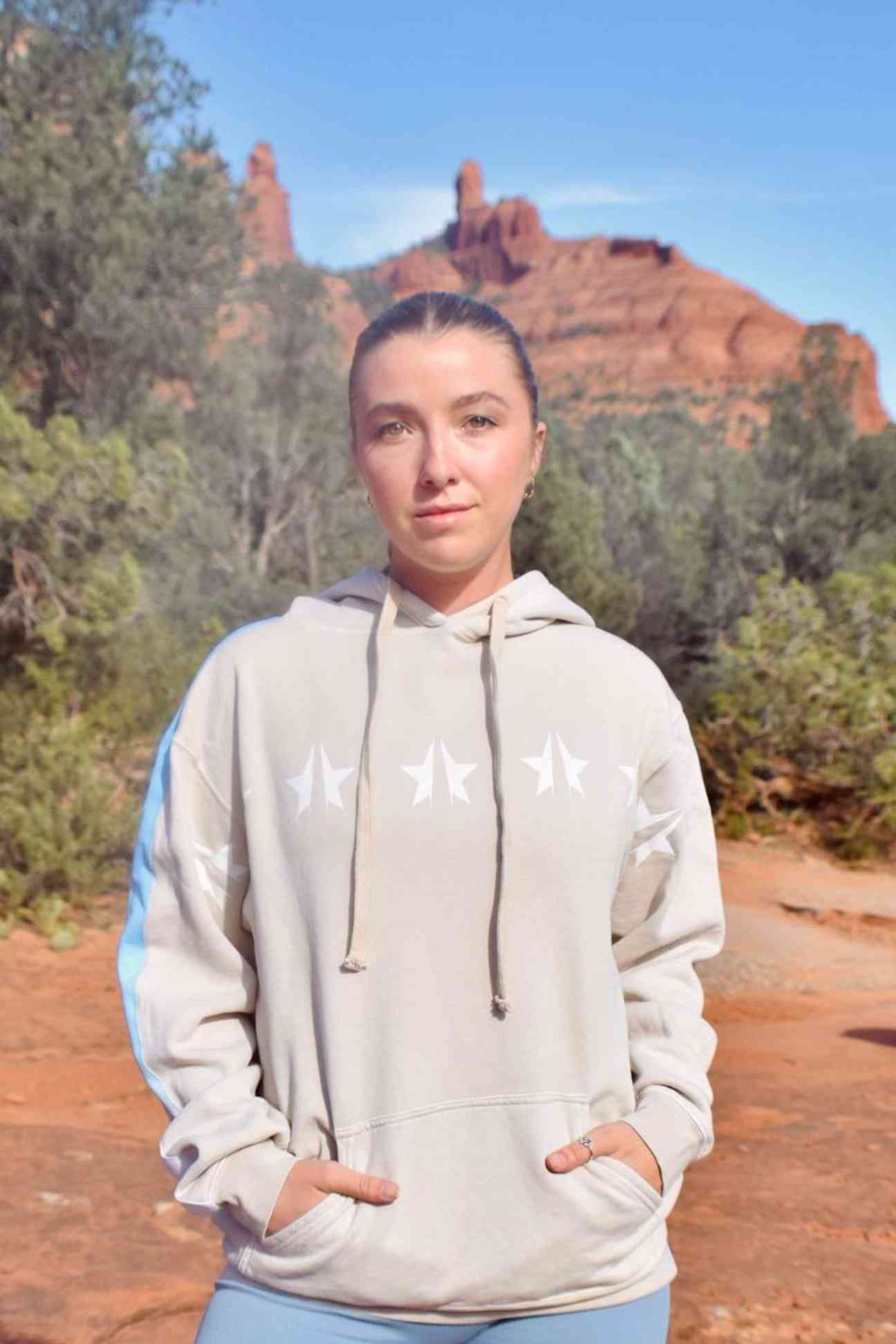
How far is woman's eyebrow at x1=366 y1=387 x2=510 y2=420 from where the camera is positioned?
1.50 meters

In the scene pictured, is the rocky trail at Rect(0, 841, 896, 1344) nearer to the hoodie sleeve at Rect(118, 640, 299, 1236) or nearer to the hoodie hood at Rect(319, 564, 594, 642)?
the hoodie sleeve at Rect(118, 640, 299, 1236)

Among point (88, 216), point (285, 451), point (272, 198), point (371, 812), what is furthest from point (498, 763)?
point (272, 198)

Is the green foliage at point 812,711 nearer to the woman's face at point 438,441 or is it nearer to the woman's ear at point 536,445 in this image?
the woman's ear at point 536,445

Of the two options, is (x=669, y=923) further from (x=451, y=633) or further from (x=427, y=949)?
(x=451, y=633)

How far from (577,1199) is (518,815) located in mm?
392

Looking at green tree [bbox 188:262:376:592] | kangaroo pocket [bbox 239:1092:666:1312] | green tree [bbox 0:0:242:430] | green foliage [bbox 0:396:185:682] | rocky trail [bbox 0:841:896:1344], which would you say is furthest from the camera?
green tree [bbox 188:262:376:592]

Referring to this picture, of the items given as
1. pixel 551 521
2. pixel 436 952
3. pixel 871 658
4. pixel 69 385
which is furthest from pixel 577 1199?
pixel 551 521

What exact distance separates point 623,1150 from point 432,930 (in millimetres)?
306

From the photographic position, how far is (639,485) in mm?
23734

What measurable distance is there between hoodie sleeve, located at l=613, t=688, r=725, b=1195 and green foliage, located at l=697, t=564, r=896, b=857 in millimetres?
9682

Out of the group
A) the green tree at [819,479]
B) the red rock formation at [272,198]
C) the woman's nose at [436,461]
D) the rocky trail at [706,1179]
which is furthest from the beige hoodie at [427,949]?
the red rock formation at [272,198]

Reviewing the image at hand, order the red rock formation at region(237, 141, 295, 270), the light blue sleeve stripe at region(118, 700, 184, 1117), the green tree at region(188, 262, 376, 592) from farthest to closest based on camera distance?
the red rock formation at region(237, 141, 295, 270) → the green tree at region(188, 262, 376, 592) → the light blue sleeve stripe at region(118, 700, 184, 1117)

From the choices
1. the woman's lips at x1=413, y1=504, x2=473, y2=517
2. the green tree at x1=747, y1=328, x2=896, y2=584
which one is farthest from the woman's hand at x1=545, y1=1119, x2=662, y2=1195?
the green tree at x1=747, y1=328, x2=896, y2=584

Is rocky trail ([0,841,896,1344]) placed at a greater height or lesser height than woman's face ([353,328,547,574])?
lesser
